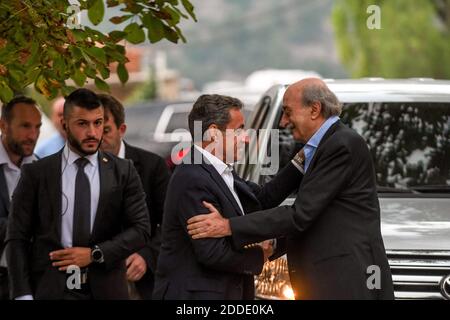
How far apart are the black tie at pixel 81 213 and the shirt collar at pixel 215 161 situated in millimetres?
1116

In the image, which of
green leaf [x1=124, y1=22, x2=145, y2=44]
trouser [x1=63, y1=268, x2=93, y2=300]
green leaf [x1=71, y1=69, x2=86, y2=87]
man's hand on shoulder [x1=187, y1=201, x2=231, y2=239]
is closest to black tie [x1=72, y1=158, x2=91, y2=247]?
trouser [x1=63, y1=268, x2=93, y2=300]

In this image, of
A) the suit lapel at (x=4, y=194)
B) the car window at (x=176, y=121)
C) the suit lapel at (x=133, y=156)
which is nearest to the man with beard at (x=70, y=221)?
the suit lapel at (x=4, y=194)

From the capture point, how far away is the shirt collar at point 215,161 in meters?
6.50

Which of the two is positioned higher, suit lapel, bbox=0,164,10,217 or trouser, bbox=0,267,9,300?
suit lapel, bbox=0,164,10,217

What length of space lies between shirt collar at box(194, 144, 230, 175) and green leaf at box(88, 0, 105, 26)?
109 centimetres

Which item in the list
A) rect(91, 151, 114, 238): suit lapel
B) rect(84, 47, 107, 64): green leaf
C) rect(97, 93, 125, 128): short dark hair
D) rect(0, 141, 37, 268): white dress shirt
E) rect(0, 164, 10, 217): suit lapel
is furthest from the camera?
rect(97, 93, 125, 128): short dark hair

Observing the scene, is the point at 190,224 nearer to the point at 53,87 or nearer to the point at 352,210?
the point at 352,210

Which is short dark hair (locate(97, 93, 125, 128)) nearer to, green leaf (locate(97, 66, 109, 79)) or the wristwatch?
green leaf (locate(97, 66, 109, 79))

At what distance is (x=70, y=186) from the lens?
24.4 ft

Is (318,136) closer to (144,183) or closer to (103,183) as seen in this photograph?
(103,183)

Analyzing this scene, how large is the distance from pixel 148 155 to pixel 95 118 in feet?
5.37

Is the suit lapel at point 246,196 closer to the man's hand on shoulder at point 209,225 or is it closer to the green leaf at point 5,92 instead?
the man's hand on shoulder at point 209,225

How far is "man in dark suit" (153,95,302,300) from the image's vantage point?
6.39 m

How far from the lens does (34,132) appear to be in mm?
8734
